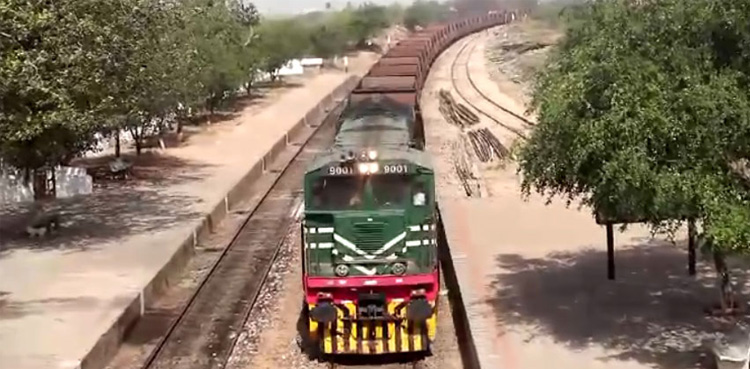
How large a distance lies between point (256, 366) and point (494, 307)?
4087mm

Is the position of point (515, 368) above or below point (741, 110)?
below

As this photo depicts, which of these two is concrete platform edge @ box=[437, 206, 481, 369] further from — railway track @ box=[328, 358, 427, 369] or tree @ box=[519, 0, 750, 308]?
tree @ box=[519, 0, 750, 308]

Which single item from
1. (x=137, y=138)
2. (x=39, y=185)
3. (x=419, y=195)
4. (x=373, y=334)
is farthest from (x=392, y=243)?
(x=137, y=138)

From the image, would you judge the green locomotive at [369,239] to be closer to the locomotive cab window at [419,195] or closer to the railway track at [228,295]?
the locomotive cab window at [419,195]

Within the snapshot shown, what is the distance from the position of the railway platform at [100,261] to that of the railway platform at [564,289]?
612 centimetres

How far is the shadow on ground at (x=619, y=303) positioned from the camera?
15.3 metres

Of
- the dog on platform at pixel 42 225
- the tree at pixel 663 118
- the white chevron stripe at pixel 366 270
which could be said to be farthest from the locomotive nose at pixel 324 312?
the dog on platform at pixel 42 225

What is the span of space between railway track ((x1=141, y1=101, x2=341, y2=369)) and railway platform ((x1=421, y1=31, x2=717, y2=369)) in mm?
4082

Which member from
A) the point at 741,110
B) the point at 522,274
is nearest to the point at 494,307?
the point at 522,274

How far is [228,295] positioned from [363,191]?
6730 mm

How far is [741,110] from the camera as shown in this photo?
1273cm

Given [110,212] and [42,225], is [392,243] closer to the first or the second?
[42,225]

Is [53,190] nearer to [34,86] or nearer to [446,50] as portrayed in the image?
[34,86]

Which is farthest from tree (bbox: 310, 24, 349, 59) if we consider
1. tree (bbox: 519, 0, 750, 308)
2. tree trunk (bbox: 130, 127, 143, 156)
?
tree (bbox: 519, 0, 750, 308)
